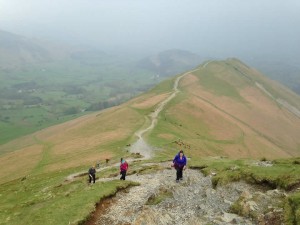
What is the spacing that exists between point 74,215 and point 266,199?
57.6 ft

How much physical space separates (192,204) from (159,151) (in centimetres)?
4910

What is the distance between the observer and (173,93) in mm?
177625

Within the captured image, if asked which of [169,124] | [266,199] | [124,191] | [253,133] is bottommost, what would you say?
[253,133]

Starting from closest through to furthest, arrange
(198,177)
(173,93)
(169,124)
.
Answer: (198,177), (169,124), (173,93)

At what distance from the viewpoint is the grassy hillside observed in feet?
128

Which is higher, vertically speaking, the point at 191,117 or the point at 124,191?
the point at 124,191

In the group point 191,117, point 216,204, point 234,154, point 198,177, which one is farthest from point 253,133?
point 216,204

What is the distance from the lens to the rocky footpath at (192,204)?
30.9 metres

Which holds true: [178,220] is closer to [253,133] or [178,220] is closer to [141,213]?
[141,213]

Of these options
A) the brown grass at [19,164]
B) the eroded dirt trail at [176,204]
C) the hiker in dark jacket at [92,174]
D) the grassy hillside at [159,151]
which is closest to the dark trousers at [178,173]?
the eroded dirt trail at [176,204]

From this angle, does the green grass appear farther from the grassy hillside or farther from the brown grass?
the brown grass

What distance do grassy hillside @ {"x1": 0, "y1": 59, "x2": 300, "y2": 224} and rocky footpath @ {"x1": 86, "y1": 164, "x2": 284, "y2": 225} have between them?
1707 millimetres

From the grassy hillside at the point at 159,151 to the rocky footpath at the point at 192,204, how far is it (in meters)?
1.71

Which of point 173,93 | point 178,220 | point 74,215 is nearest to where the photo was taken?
point 178,220
